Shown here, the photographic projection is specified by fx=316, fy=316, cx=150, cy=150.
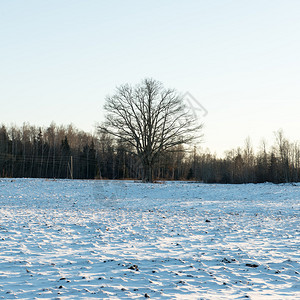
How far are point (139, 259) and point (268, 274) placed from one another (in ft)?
9.80

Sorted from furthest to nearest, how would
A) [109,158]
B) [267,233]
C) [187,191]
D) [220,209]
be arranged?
[109,158], [187,191], [220,209], [267,233]

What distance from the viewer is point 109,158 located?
78.9 m

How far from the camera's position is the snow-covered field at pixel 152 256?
579 centimetres

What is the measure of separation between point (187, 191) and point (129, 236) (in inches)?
697

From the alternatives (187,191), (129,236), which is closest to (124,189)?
(187,191)

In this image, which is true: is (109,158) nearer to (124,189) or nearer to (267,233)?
(124,189)

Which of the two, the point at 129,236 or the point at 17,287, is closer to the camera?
the point at 17,287

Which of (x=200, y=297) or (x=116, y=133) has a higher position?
(x=116, y=133)

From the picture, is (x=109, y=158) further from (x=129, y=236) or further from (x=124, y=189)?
(x=129, y=236)

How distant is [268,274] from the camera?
6.82 metres

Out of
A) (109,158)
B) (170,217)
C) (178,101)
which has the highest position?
→ (178,101)

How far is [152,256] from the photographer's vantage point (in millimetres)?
8109

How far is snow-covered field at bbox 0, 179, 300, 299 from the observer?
5785 mm

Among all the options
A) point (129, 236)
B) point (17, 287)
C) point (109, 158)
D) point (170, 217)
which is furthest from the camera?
point (109, 158)
